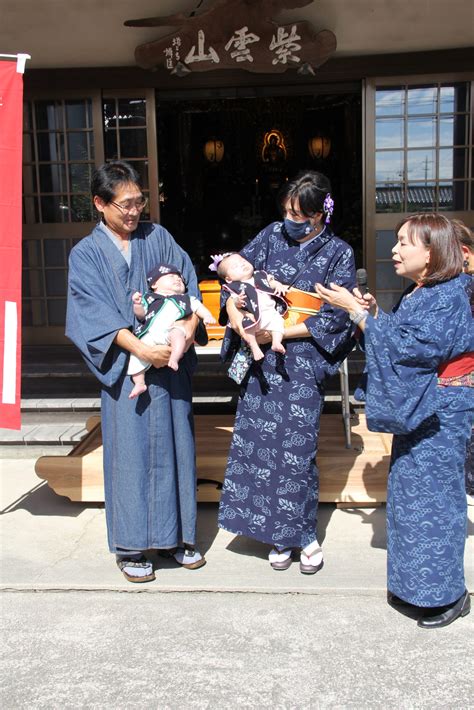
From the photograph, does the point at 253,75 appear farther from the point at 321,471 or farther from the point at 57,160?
the point at 321,471

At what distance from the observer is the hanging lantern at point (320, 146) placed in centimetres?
989

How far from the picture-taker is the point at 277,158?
415 inches

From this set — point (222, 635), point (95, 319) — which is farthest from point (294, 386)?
point (222, 635)

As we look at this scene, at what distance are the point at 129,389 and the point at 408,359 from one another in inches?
51.2

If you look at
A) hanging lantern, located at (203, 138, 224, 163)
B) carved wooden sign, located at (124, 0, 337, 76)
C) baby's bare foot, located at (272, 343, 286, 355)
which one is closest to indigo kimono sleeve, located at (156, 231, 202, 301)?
baby's bare foot, located at (272, 343, 286, 355)

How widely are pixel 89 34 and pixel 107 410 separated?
4197 millimetres

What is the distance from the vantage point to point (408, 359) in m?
2.62

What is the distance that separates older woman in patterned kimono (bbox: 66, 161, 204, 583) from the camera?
3115 mm

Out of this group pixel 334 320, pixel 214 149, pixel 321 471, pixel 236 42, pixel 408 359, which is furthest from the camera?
pixel 214 149

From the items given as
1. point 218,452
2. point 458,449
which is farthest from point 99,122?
point 458,449

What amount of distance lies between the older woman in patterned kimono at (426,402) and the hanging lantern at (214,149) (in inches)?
297

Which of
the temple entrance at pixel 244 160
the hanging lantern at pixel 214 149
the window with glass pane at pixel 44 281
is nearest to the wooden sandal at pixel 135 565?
the window with glass pane at pixel 44 281

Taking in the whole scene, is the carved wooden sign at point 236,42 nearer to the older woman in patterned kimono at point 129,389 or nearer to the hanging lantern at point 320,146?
the older woman in patterned kimono at point 129,389

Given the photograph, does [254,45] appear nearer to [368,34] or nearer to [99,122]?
[368,34]
